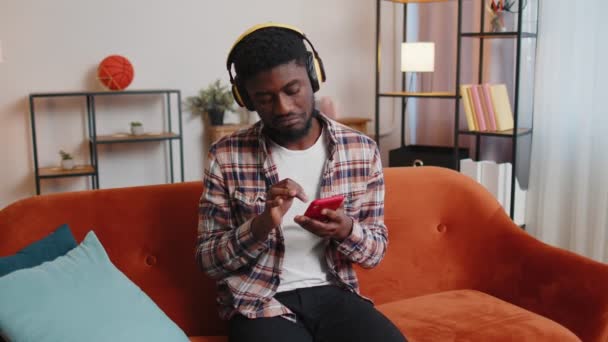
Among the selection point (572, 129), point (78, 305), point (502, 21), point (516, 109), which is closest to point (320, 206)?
point (78, 305)

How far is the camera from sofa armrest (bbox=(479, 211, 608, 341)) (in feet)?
5.80

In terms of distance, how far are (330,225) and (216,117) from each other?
2786 millimetres

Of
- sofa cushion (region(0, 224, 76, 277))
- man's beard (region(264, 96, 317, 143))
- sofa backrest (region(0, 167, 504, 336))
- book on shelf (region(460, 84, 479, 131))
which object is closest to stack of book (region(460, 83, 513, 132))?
book on shelf (region(460, 84, 479, 131))

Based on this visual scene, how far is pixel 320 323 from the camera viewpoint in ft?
5.08

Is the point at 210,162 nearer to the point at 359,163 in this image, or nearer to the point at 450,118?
the point at 359,163

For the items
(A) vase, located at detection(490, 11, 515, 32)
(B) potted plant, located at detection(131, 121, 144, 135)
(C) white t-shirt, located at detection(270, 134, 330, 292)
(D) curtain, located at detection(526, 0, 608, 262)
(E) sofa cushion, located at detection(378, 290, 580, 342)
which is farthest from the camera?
(B) potted plant, located at detection(131, 121, 144, 135)

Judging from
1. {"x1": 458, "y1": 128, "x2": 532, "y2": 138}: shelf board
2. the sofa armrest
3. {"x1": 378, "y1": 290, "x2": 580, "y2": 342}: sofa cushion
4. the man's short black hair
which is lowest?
{"x1": 378, "y1": 290, "x2": 580, "y2": 342}: sofa cushion

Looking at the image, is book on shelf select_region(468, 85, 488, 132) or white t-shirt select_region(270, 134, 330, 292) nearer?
white t-shirt select_region(270, 134, 330, 292)

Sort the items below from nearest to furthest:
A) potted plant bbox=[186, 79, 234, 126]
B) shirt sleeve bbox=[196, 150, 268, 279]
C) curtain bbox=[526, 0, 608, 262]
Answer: shirt sleeve bbox=[196, 150, 268, 279] → curtain bbox=[526, 0, 608, 262] → potted plant bbox=[186, 79, 234, 126]

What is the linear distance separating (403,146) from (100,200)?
2.80 m

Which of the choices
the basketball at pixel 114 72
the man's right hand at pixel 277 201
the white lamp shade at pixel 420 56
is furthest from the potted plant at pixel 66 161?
the man's right hand at pixel 277 201

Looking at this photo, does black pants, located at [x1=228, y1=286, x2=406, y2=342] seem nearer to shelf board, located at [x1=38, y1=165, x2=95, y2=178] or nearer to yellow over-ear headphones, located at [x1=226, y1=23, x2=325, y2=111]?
yellow over-ear headphones, located at [x1=226, y1=23, x2=325, y2=111]

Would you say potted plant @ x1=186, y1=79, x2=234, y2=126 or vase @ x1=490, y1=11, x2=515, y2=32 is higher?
vase @ x1=490, y1=11, x2=515, y2=32

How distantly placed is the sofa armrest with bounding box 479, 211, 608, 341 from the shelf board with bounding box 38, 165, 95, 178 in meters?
2.49
